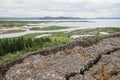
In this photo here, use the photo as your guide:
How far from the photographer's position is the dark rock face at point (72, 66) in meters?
12.6

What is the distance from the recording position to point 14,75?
12875 millimetres

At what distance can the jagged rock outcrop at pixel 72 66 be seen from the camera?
41.4 ft

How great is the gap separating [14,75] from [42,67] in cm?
170

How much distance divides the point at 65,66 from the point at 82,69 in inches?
40.6

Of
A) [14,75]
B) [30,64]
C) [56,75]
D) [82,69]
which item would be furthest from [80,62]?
[14,75]

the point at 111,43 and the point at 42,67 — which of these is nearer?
the point at 42,67

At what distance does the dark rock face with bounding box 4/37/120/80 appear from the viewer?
12617 mm

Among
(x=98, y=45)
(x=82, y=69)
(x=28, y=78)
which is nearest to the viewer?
(x=28, y=78)

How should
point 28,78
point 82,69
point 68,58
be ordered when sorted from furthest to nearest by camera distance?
point 68,58 → point 82,69 → point 28,78

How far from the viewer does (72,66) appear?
531 inches

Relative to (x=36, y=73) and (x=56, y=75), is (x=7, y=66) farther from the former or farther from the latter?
(x=56, y=75)

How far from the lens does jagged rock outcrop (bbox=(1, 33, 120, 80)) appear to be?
12.6m

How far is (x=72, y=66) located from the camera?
531 inches

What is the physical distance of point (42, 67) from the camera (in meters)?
13.3
